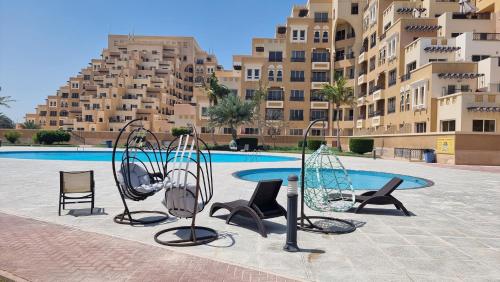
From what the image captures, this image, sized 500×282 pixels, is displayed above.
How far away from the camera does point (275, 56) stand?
62969mm

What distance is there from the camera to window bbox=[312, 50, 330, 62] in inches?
2412

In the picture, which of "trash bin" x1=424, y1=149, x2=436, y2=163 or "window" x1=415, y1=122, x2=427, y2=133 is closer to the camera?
"trash bin" x1=424, y1=149, x2=436, y2=163

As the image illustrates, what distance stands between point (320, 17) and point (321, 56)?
7.26m

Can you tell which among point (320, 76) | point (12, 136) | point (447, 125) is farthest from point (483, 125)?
point (12, 136)

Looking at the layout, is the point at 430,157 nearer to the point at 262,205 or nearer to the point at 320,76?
the point at 262,205

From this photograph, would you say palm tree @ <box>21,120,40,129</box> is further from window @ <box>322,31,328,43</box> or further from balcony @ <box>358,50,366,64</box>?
balcony @ <box>358,50,366,64</box>

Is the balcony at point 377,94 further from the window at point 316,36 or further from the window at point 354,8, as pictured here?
the window at point 316,36

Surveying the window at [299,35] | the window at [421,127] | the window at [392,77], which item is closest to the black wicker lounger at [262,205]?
the window at [421,127]

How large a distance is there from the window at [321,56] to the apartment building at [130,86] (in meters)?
42.3

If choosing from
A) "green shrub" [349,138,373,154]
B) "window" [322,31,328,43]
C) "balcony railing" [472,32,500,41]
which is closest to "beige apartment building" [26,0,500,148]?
"balcony railing" [472,32,500,41]

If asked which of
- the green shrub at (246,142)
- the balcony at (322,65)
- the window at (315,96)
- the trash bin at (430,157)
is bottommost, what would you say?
the trash bin at (430,157)

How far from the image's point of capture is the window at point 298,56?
61719mm

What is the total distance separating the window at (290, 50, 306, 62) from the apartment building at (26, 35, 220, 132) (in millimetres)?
39564

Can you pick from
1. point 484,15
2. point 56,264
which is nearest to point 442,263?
point 56,264
